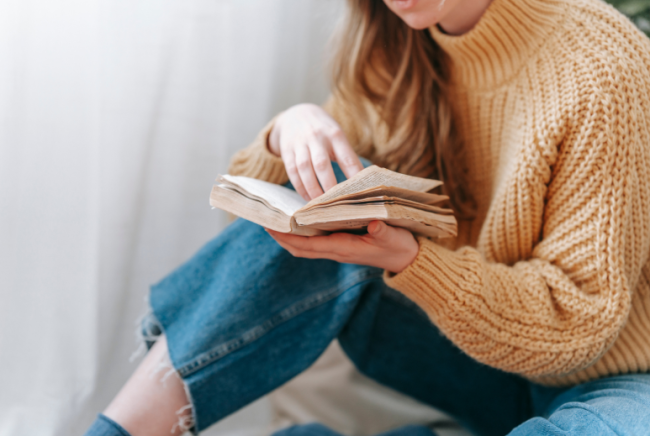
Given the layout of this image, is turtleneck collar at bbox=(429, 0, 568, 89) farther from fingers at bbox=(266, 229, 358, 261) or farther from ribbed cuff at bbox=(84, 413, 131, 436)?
ribbed cuff at bbox=(84, 413, 131, 436)

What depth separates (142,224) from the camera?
2.97ft

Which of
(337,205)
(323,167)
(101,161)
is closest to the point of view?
(337,205)

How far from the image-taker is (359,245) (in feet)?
1.81

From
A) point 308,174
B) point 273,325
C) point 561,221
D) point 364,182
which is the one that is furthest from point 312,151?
point 561,221

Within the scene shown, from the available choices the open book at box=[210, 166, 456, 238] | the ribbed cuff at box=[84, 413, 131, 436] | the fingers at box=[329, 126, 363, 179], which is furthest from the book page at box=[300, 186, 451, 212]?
the ribbed cuff at box=[84, 413, 131, 436]

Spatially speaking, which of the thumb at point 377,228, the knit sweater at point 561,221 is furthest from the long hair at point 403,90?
the thumb at point 377,228

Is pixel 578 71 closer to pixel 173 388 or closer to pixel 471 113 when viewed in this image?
pixel 471 113

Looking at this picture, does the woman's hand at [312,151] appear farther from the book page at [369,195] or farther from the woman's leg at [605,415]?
the woman's leg at [605,415]

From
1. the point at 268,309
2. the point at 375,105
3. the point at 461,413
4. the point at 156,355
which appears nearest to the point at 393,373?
the point at 461,413

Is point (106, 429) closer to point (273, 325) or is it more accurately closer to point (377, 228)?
point (273, 325)

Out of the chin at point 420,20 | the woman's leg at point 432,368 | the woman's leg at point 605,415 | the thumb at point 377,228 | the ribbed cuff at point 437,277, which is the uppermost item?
the chin at point 420,20

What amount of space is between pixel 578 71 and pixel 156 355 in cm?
68

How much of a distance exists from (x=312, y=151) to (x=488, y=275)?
0.28m

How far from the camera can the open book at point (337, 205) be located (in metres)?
0.45
